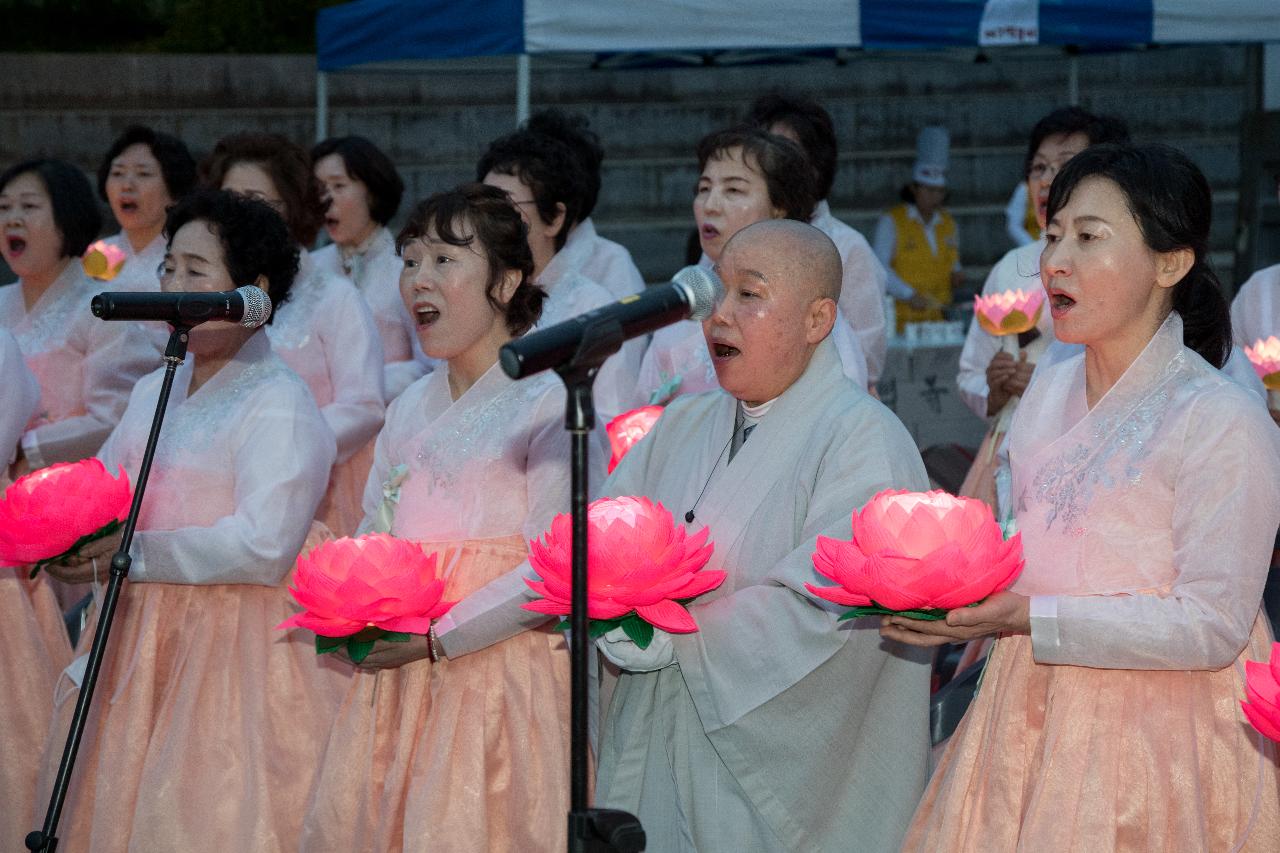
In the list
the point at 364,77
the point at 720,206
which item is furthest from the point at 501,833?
the point at 364,77

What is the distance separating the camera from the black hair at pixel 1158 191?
2756mm

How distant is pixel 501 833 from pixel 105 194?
3.99m

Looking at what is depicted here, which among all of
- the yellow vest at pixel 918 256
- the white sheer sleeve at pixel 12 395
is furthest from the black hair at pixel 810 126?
the yellow vest at pixel 918 256

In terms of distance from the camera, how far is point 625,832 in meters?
2.21

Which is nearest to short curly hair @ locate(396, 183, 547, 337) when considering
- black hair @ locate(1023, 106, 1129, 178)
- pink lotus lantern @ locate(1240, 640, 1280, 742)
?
pink lotus lantern @ locate(1240, 640, 1280, 742)

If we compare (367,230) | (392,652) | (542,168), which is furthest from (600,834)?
(367,230)

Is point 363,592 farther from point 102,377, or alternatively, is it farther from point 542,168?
point 102,377

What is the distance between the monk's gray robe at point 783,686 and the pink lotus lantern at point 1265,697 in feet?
2.71

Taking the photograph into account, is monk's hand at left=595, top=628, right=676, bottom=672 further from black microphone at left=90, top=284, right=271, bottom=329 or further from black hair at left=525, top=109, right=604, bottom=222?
black hair at left=525, top=109, right=604, bottom=222

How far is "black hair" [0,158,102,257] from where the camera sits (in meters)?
5.55

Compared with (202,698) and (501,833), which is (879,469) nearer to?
(501,833)

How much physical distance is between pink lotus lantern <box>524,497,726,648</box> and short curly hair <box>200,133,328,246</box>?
2.81 metres

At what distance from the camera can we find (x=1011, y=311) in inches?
177

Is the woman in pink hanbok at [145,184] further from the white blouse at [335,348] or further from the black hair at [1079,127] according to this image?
the black hair at [1079,127]
